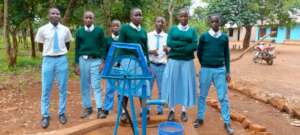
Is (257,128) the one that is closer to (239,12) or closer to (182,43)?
(182,43)

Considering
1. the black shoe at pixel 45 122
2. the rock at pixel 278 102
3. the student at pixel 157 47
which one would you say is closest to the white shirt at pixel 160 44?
the student at pixel 157 47

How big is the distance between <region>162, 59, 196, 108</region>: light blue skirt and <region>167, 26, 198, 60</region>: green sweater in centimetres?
8

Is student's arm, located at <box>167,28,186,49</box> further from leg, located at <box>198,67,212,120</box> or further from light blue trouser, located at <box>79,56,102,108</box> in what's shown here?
light blue trouser, located at <box>79,56,102,108</box>

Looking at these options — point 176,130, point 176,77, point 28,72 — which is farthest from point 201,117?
point 28,72

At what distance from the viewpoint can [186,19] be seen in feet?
14.4

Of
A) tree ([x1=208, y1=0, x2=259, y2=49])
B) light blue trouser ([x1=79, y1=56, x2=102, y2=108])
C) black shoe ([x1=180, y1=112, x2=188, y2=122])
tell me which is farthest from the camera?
tree ([x1=208, y1=0, x2=259, y2=49])

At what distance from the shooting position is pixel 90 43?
448 centimetres

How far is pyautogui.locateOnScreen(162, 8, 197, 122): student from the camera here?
4332 mm

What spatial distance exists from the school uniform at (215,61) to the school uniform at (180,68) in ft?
0.44

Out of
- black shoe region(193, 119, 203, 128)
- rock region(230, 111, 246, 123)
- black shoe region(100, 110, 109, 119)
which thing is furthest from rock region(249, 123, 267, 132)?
black shoe region(100, 110, 109, 119)

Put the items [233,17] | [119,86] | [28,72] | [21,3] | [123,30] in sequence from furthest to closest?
1. [233,17]
2. [21,3]
3. [28,72]
4. [123,30]
5. [119,86]

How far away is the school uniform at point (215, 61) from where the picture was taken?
434 centimetres

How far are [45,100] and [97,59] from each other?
0.86 metres

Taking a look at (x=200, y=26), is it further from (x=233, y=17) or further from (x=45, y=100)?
(x=45, y=100)
